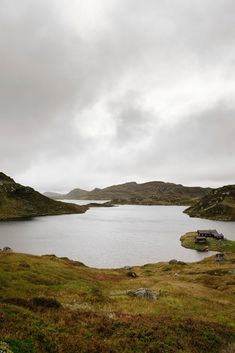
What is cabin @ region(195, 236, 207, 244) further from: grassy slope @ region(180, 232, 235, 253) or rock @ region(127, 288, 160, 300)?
rock @ region(127, 288, 160, 300)

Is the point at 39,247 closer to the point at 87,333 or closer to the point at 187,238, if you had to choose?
the point at 187,238

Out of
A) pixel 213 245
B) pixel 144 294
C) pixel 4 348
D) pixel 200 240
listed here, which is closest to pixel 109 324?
pixel 4 348

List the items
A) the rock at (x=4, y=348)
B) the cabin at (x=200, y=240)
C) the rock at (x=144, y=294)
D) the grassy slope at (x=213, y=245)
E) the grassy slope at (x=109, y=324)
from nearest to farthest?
the rock at (x=4, y=348) → the grassy slope at (x=109, y=324) → the rock at (x=144, y=294) → the grassy slope at (x=213, y=245) → the cabin at (x=200, y=240)

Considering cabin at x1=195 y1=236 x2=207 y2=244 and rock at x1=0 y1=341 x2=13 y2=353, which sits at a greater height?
rock at x1=0 y1=341 x2=13 y2=353

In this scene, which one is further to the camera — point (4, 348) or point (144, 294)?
point (144, 294)

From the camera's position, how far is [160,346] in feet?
63.1

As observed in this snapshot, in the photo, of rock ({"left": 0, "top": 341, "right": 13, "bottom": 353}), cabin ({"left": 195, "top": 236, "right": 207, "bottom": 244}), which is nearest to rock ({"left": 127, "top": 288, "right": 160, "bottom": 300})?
rock ({"left": 0, "top": 341, "right": 13, "bottom": 353})

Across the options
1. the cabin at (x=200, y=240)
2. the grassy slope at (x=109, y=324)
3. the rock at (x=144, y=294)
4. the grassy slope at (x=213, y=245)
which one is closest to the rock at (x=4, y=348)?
the grassy slope at (x=109, y=324)

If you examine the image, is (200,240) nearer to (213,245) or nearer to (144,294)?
(213,245)

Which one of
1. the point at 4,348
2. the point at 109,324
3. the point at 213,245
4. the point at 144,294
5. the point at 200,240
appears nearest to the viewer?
the point at 4,348

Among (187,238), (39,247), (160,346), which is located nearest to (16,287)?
(160,346)

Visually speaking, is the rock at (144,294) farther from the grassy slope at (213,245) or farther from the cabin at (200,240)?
the cabin at (200,240)

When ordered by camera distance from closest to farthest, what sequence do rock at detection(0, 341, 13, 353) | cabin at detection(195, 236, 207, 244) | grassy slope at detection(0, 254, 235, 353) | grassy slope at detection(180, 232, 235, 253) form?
1. rock at detection(0, 341, 13, 353)
2. grassy slope at detection(0, 254, 235, 353)
3. grassy slope at detection(180, 232, 235, 253)
4. cabin at detection(195, 236, 207, 244)

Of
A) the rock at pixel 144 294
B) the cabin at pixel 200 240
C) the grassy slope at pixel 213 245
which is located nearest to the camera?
the rock at pixel 144 294
